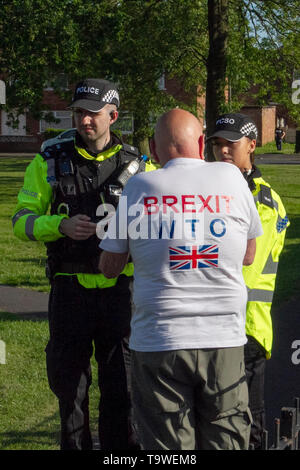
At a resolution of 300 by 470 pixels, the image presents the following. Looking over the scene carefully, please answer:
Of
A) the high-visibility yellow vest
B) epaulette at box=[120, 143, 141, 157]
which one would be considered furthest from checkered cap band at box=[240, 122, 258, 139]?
epaulette at box=[120, 143, 141, 157]

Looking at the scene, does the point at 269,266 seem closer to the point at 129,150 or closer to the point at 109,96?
the point at 129,150

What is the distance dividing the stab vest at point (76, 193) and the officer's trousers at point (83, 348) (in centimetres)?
11

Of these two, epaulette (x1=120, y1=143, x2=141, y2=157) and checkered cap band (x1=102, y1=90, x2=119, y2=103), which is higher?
checkered cap band (x1=102, y1=90, x2=119, y2=103)

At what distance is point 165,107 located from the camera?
2264cm

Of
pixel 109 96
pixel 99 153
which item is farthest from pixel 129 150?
pixel 109 96

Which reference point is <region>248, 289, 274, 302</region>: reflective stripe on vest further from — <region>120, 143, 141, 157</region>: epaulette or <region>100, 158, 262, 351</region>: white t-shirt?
<region>120, 143, 141, 157</region>: epaulette

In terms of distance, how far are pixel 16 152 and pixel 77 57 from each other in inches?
1295

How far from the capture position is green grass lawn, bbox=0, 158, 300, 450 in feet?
17.7

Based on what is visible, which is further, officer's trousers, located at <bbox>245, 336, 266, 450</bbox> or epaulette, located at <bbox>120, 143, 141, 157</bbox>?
epaulette, located at <bbox>120, 143, 141, 157</bbox>

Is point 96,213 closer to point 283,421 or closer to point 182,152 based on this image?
point 182,152

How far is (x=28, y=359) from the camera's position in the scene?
Result: 705cm

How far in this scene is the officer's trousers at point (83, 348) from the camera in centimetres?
421

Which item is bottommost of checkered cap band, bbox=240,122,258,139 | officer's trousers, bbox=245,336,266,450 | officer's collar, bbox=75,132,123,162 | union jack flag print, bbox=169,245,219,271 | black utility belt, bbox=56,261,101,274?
officer's trousers, bbox=245,336,266,450

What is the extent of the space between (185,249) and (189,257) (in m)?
0.04
